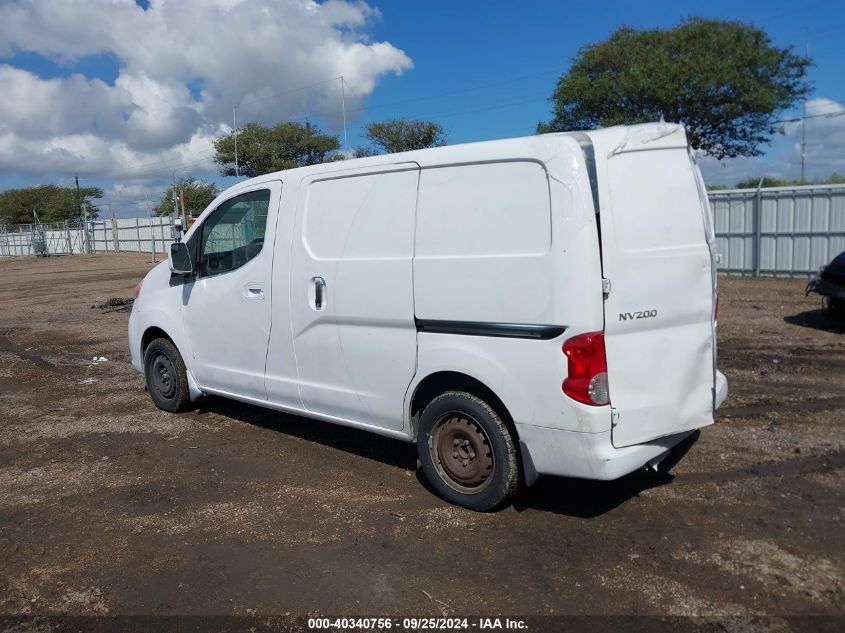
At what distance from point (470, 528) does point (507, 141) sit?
91.0 inches

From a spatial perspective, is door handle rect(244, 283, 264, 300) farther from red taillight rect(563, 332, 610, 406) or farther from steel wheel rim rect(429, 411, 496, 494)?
red taillight rect(563, 332, 610, 406)

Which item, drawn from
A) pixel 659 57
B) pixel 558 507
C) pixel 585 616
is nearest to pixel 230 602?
pixel 585 616

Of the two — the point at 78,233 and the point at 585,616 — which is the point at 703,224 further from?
the point at 78,233

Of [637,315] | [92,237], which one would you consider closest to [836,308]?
[637,315]

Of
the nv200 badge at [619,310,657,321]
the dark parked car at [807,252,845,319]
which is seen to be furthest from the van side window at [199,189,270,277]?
the dark parked car at [807,252,845,319]

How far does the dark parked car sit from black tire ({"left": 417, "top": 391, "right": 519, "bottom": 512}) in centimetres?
748

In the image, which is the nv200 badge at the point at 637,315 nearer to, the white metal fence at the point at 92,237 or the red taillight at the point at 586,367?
the red taillight at the point at 586,367

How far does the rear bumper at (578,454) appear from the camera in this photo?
3867mm

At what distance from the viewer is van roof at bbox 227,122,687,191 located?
3.97 metres

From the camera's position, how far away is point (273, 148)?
41375mm

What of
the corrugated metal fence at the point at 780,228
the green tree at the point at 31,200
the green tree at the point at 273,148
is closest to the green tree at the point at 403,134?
the green tree at the point at 273,148

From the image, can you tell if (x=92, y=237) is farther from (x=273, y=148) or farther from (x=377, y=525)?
(x=377, y=525)

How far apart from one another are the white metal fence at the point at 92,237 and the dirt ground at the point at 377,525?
3572cm

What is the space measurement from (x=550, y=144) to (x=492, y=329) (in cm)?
109
